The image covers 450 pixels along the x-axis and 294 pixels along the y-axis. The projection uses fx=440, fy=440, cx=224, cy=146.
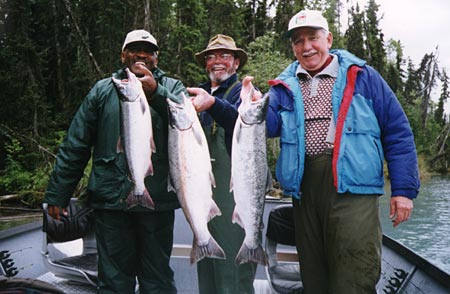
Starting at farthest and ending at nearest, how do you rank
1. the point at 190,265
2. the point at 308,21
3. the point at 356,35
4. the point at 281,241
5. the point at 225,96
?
the point at 356,35, the point at 190,265, the point at 281,241, the point at 225,96, the point at 308,21

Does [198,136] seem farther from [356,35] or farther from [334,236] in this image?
[356,35]

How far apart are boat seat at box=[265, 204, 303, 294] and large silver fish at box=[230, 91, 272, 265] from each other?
124cm

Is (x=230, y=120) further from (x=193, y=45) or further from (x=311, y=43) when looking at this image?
(x=193, y=45)

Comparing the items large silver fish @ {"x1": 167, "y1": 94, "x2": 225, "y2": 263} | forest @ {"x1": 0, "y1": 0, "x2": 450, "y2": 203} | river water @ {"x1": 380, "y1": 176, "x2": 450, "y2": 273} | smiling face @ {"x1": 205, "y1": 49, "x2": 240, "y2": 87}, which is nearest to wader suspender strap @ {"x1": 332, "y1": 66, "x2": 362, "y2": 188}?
large silver fish @ {"x1": 167, "y1": 94, "x2": 225, "y2": 263}

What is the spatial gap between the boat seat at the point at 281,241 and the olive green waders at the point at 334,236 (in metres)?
0.94

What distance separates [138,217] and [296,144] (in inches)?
52.1

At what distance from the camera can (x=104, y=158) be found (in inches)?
130

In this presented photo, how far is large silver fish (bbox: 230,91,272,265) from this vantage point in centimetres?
274

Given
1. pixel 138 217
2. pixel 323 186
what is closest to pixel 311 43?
pixel 323 186

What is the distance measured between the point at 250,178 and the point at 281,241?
1.58 m

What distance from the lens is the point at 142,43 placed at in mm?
3268

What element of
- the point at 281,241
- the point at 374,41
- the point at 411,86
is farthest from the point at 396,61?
the point at 281,241

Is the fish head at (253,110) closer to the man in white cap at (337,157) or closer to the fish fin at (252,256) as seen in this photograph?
the man in white cap at (337,157)

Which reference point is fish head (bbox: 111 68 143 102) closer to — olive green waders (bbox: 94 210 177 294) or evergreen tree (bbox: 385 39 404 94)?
olive green waders (bbox: 94 210 177 294)
